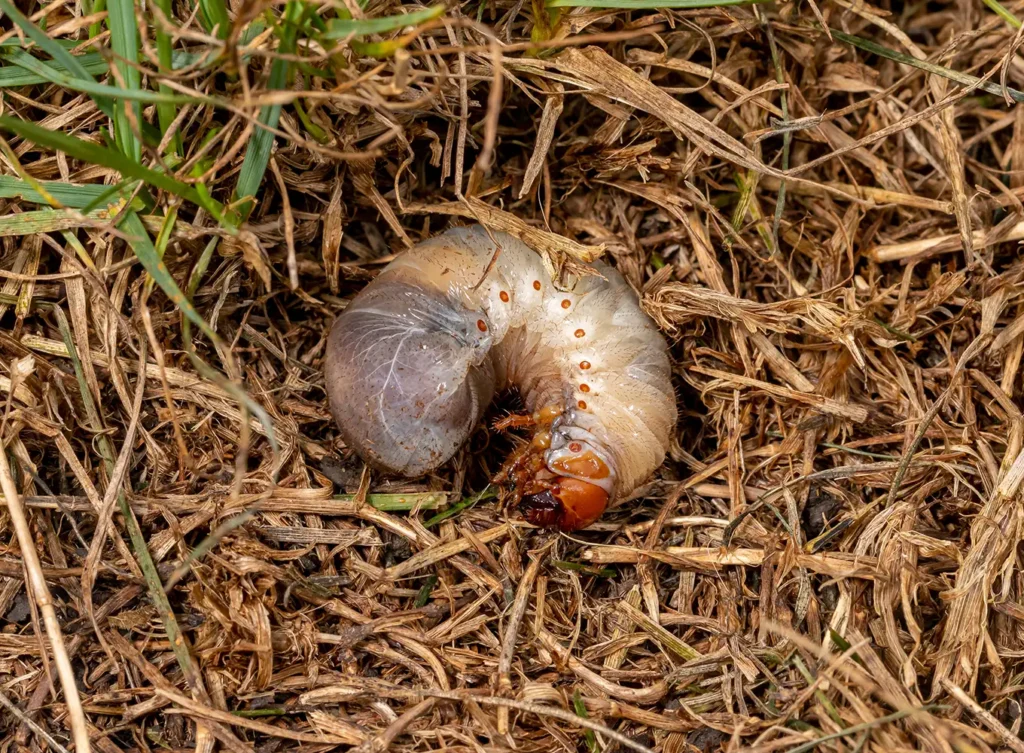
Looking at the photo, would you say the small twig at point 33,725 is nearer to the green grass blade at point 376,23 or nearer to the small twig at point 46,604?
the small twig at point 46,604

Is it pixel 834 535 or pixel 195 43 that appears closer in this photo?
pixel 195 43

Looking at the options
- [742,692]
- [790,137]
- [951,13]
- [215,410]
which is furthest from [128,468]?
[951,13]

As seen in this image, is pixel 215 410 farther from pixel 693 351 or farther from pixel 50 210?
pixel 693 351

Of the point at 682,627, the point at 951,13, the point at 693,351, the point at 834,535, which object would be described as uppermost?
the point at 951,13

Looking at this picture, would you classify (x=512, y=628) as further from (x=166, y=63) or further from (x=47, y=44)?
(x=47, y=44)

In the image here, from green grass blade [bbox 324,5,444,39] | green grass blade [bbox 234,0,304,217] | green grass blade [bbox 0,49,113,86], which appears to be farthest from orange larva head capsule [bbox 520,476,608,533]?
green grass blade [bbox 0,49,113,86]

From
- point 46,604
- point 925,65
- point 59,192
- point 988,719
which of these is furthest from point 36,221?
point 988,719
